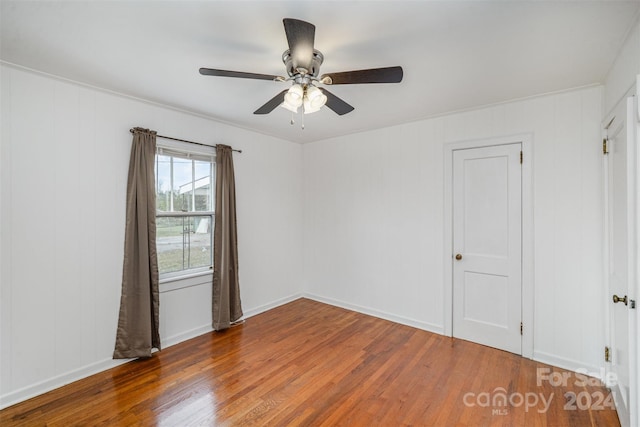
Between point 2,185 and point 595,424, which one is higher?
point 2,185

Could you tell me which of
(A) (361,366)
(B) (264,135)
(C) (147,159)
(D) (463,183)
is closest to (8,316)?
(C) (147,159)

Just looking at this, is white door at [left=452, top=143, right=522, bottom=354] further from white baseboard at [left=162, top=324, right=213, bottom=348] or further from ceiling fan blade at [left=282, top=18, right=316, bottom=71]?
white baseboard at [left=162, top=324, right=213, bottom=348]

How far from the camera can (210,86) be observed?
2559mm

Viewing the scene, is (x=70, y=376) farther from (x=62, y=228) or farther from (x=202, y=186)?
(x=202, y=186)

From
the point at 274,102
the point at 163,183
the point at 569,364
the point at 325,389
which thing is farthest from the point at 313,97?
the point at 569,364

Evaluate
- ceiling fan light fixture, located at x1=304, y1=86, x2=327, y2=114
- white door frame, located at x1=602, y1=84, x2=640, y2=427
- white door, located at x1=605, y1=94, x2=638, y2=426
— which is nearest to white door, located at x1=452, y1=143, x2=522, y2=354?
white door, located at x1=605, y1=94, x2=638, y2=426

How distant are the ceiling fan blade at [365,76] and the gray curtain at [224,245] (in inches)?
85.0

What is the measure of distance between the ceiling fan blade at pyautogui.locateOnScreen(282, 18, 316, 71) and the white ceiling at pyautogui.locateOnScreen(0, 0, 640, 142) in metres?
0.19

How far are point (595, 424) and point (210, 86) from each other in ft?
12.8

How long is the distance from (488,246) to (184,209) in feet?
11.2

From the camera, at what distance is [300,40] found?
1492mm

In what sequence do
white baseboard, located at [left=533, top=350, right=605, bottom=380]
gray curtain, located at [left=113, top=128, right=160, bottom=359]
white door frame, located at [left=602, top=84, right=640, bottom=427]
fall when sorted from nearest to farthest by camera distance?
white door frame, located at [left=602, top=84, right=640, bottom=427], white baseboard, located at [left=533, top=350, right=605, bottom=380], gray curtain, located at [left=113, top=128, right=160, bottom=359]

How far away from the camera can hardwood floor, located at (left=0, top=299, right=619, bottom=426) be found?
2062mm

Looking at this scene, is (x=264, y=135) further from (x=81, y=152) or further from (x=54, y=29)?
(x=54, y=29)
